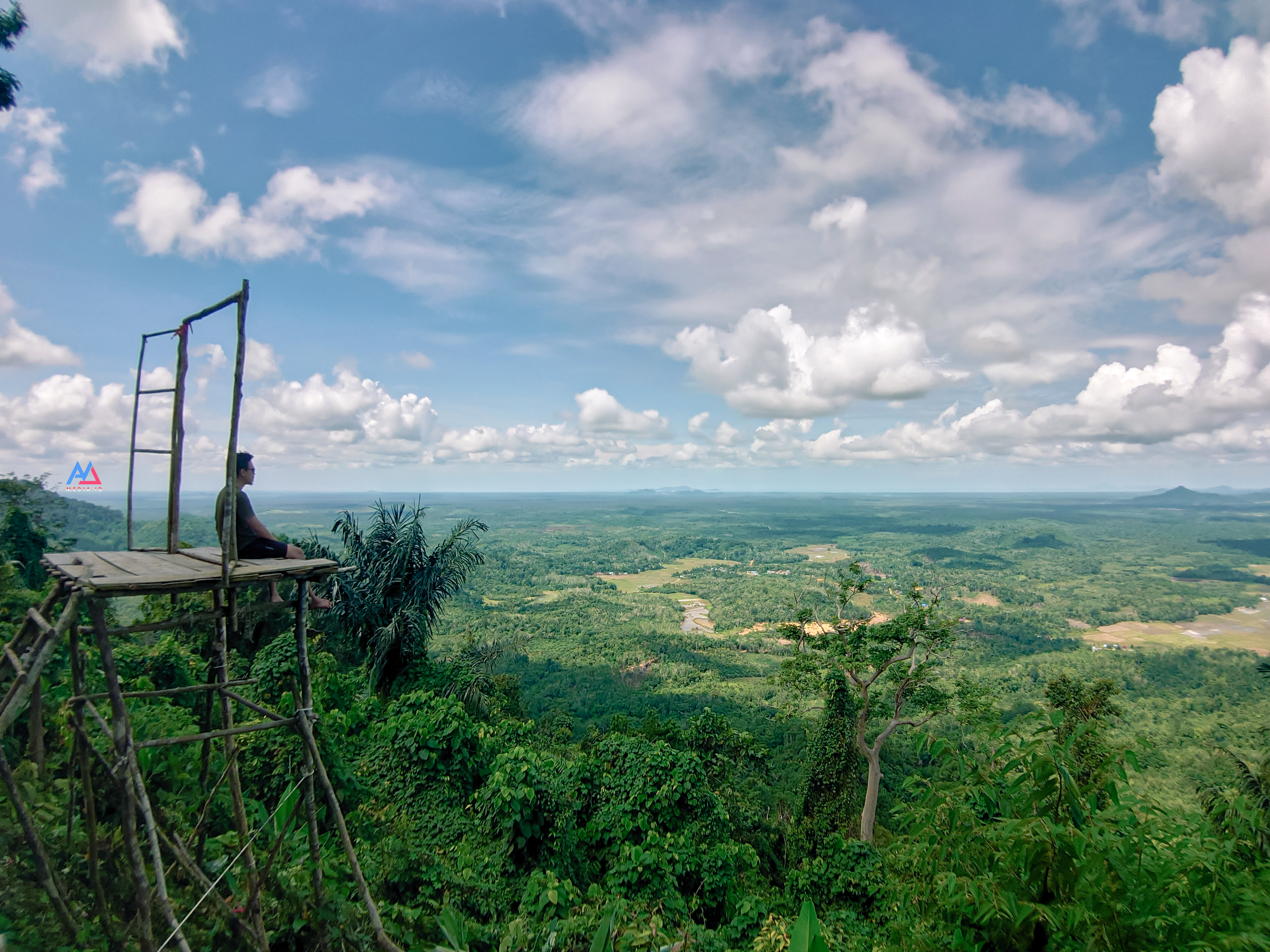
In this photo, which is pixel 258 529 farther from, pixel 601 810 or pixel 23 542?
pixel 23 542

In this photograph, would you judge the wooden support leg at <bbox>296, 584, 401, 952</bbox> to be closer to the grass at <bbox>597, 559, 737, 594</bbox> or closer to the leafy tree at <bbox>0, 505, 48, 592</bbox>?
the leafy tree at <bbox>0, 505, 48, 592</bbox>

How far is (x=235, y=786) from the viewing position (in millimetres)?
4215

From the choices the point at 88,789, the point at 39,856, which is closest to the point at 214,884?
the point at 39,856

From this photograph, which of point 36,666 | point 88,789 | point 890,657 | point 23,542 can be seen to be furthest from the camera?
point 23,542

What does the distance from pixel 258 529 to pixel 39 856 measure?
2.01 meters

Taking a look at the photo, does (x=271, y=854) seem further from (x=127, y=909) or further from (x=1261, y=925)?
(x=1261, y=925)

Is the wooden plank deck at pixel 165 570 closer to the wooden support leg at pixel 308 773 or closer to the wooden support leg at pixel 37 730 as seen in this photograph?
the wooden support leg at pixel 308 773

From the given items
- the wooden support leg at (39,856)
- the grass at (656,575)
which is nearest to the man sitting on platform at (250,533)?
the wooden support leg at (39,856)

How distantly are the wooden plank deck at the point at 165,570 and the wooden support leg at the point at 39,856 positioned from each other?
39.6 inches

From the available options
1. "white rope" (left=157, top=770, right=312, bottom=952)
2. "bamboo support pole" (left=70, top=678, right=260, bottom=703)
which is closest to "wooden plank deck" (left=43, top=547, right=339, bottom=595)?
"bamboo support pole" (left=70, top=678, right=260, bottom=703)

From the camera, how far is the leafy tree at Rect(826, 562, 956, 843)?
13.2 m

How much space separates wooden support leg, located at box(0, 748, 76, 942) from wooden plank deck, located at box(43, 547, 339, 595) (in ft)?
3.30

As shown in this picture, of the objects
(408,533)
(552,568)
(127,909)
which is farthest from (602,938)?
(552,568)

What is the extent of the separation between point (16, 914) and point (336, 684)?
5.70 m
